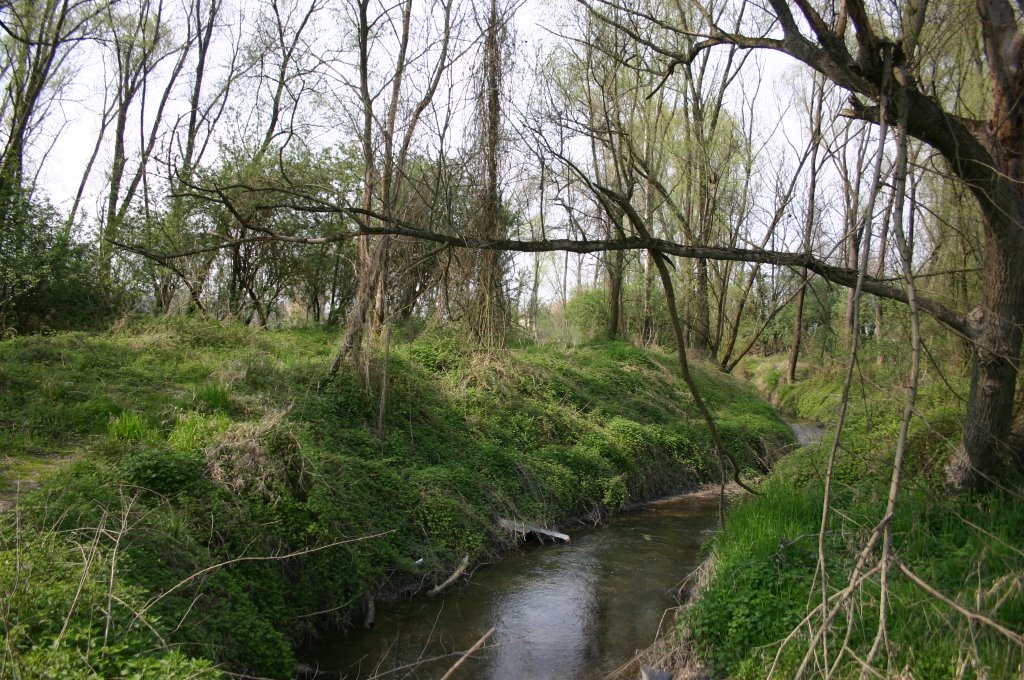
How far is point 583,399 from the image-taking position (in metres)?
13.7

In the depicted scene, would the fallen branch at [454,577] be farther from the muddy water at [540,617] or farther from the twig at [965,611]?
the twig at [965,611]

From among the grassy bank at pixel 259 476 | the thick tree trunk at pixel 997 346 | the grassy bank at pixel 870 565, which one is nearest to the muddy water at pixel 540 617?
the grassy bank at pixel 259 476

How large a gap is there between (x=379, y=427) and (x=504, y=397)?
3.25 meters

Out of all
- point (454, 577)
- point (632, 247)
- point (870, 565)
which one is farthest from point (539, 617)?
point (632, 247)

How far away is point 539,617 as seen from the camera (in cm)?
663

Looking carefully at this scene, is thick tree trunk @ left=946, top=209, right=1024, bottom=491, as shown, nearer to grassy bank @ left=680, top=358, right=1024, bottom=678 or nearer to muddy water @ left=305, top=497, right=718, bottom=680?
grassy bank @ left=680, top=358, right=1024, bottom=678

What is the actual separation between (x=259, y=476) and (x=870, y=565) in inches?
190

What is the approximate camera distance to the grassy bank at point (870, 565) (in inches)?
158

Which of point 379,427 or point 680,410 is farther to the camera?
point 680,410

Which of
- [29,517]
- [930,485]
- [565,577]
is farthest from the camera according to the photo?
[565,577]

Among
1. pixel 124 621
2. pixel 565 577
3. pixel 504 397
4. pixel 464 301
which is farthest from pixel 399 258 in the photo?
pixel 124 621

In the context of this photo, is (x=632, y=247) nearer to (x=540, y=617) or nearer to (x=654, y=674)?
(x=654, y=674)

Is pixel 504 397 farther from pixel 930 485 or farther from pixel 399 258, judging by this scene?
pixel 930 485

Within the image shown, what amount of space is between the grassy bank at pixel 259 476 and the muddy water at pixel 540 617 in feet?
1.22
